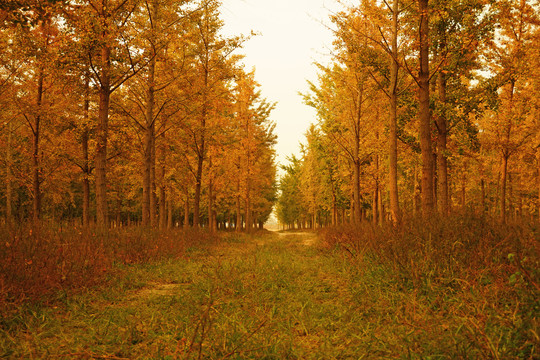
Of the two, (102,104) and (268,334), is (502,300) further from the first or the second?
(102,104)

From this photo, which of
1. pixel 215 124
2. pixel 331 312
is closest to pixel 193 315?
pixel 331 312

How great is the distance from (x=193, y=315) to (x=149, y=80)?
11.7 meters

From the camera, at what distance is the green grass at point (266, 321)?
2770mm

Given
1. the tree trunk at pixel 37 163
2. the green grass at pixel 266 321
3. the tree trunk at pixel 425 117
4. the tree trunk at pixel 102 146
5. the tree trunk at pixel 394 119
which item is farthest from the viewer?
the tree trunk at pixel 37 163

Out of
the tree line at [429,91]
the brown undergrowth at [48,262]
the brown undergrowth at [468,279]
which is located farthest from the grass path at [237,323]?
the tree line at [429,91]

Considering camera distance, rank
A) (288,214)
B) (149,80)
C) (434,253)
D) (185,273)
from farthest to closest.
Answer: (288,214), (149,80), (185,273), (434,253)

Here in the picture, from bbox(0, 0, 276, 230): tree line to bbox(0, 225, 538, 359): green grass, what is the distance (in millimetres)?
4478

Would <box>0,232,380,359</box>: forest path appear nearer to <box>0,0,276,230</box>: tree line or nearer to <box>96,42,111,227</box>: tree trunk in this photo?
<box>0,0,276,230</box>: tree line

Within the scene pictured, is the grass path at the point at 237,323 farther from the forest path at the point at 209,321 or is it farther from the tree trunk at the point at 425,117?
the tree trunk at the point at 425,117

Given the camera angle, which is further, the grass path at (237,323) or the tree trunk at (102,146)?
the tree trunk at (102,146)

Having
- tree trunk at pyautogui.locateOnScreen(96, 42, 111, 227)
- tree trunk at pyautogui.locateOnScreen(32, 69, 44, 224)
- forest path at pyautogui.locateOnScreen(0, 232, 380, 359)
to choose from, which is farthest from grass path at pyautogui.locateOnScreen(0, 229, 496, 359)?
tree trunk at pyautogui.locateOnScreen(32, 69, 44, 224)

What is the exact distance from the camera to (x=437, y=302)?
150 inches

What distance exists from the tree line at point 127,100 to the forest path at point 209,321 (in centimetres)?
442

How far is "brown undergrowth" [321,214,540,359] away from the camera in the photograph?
2592mm
